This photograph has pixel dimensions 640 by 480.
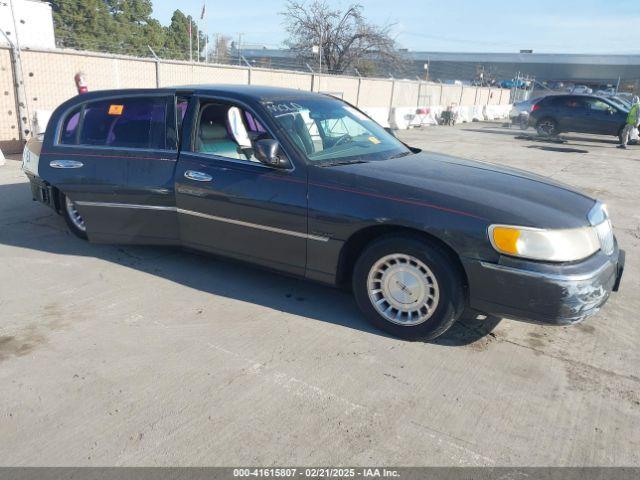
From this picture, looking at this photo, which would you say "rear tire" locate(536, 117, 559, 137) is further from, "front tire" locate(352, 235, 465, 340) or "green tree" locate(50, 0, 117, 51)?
"green tree" locate(50, 0, 117, 51)

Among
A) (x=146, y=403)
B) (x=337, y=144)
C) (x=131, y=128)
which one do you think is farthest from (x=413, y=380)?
(x=131, y=128)

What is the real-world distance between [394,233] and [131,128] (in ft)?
8.79

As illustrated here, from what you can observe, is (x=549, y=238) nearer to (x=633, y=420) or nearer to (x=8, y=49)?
(x=633, y=420)

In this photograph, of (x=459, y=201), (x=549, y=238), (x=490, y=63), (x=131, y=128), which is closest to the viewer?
(x=549, y=238)

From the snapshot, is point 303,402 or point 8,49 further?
point 8,49

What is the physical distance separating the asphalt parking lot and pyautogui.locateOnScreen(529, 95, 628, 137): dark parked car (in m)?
17.3

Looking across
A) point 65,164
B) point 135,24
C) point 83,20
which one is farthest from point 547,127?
point 135,24

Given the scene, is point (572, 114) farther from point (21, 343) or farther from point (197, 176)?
point (21, 343)

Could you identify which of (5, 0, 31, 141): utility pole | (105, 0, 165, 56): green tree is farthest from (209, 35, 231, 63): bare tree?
(5, 0, 31, 141): utility pole

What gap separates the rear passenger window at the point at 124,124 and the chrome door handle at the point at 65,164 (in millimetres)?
204

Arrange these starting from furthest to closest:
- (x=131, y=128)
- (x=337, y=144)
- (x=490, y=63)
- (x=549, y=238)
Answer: (x=490, y=63), (x=131, y=128), (x=337, y=144), (x=549, y=238)

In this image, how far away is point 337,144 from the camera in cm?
420

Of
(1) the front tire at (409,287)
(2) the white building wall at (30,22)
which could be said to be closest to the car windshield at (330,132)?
(1) the front tire at (409,287)

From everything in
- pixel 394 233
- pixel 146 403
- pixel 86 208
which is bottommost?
pixel 146 403
